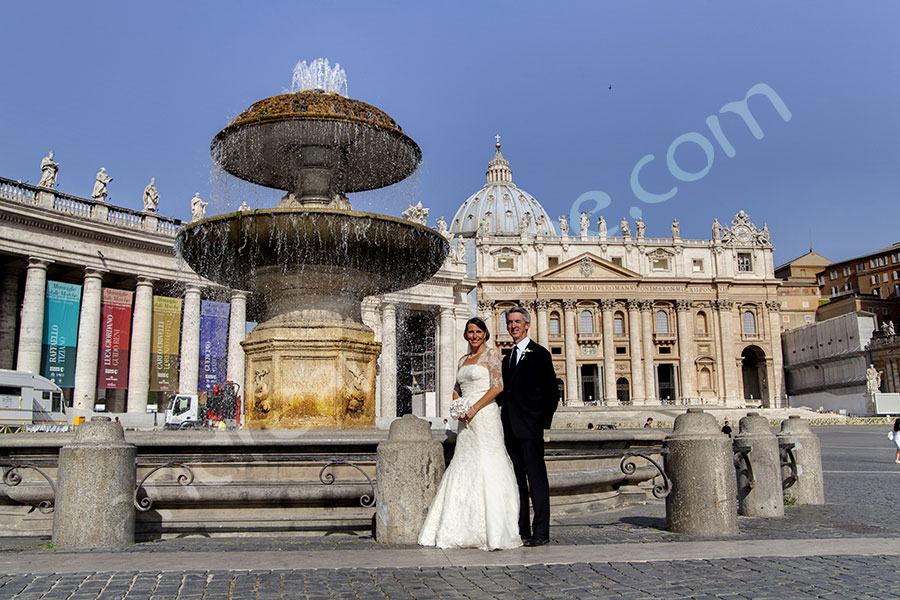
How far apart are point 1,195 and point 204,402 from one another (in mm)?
12012

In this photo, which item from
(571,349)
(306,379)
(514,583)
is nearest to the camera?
(514,583)

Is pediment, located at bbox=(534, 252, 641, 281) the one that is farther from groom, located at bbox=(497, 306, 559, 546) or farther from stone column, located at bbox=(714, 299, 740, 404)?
groom, located at bbox=(497, 306, 559, 546)

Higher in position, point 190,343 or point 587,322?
point 587,322

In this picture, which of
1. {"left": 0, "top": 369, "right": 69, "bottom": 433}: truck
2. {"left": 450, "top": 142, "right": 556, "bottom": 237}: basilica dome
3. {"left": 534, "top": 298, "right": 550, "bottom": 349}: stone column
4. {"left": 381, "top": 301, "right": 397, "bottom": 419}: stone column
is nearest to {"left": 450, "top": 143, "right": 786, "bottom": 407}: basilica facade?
{"left": 534, "top": 298, "right": 550, "bottom": 349}: stone column

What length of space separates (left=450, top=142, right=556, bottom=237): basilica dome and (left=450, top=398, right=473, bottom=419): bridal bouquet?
109342 millimetres

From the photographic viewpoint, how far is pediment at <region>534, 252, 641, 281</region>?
82.1 metres

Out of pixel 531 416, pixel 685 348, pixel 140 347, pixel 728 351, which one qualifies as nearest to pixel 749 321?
pixel 728 351

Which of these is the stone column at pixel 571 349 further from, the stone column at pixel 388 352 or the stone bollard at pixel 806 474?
the stone bollard at pixel 806 474

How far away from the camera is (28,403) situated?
89.9 feet

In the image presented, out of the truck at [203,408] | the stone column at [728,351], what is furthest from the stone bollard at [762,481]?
the stone column at [728,351]

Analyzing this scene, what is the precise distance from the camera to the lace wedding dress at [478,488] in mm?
5824

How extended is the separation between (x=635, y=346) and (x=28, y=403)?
65761mm

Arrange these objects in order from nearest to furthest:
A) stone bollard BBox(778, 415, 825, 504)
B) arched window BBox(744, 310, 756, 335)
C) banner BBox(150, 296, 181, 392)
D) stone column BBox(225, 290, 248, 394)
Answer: stone bollard BBox(778, 415, 825, 504) → banner BBox(150, 296, 181, 392) → stone column BBox(225, 290, 248, 394) → arched window BBox(744, 310, 756, 335)

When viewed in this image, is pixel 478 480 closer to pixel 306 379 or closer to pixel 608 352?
pixel 306 379
